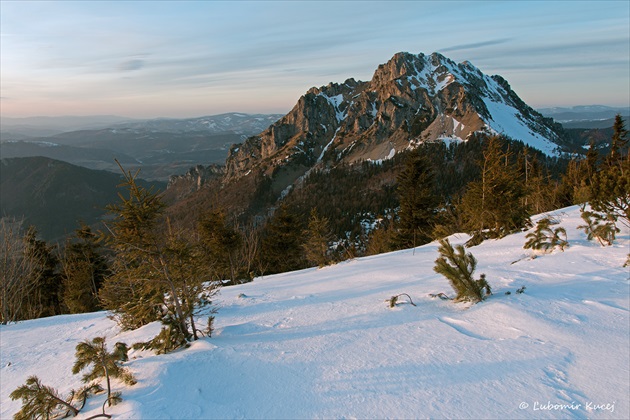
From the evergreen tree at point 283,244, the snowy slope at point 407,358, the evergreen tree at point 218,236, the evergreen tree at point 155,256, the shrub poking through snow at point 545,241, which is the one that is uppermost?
the evergreen tree at point 155,256

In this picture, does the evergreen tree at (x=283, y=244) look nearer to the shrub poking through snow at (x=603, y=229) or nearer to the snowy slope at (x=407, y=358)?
the snowy slope at (x=407, y=358)

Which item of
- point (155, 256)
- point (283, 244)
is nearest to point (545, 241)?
Answer: point (155, 256)

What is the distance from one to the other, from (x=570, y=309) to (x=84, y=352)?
6047 millimetres

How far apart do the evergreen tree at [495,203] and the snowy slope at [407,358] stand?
17.6 ft

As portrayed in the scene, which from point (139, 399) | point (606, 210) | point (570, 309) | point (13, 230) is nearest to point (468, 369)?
point (570, 309)

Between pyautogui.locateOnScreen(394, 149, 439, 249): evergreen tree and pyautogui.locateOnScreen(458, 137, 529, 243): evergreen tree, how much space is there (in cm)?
1075

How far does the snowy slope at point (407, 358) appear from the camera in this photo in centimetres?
290

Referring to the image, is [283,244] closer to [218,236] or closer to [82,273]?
[218,236]

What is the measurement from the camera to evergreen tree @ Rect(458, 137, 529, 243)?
38.7 feet

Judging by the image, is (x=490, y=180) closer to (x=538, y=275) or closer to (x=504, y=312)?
(x=538, y=275)

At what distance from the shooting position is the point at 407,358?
3.62 m

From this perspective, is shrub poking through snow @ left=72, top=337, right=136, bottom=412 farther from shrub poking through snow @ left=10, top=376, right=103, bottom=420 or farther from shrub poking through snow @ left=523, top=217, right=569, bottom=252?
shrub poking through snow @ left=523, top=217, right=569, bottom=252

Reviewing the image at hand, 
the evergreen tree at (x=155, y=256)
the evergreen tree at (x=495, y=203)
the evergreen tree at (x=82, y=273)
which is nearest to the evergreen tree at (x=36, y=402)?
the evergreen tree at (x=155, y=256)

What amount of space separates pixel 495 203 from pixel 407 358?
10378 mm
